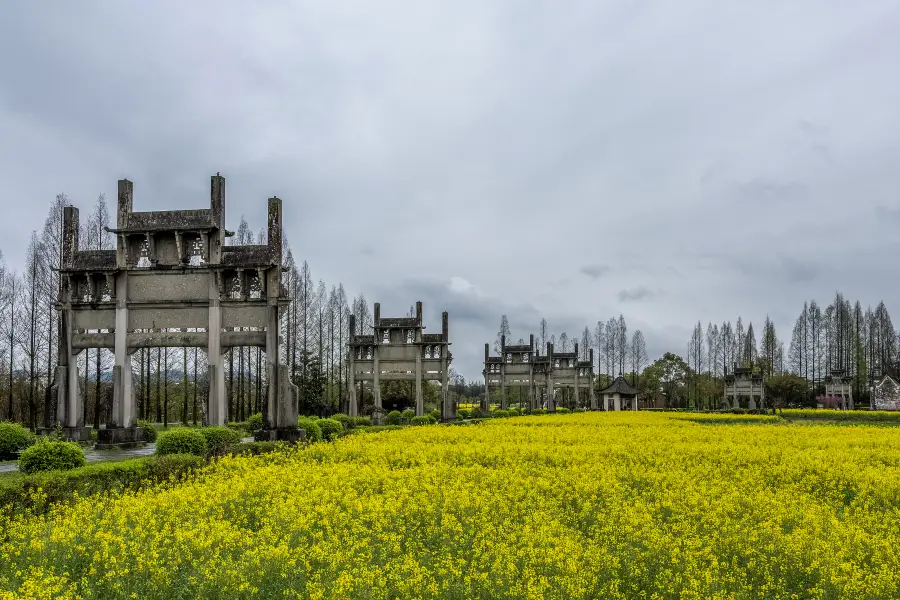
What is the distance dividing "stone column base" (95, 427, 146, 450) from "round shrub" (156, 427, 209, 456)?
4.10m

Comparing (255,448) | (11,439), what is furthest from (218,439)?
(11,439)

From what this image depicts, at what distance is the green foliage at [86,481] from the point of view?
907 cm

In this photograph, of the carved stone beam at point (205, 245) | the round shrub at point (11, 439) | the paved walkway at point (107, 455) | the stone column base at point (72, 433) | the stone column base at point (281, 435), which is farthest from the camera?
the carved stone beam at point (205, 245)

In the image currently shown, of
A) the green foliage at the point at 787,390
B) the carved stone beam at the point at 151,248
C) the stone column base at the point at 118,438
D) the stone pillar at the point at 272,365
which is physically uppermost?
the carved stone beam at the point at 151,248

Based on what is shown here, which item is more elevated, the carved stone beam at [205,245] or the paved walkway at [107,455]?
the carved stone beam at [205,245]

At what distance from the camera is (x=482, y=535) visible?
7.13 m

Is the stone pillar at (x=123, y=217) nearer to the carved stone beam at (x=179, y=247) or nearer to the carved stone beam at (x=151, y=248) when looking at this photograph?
the carved stone beam at (x=151, y=248)

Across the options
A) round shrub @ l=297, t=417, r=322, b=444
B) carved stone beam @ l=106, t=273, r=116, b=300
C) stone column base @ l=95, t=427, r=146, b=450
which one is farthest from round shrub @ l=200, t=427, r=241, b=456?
carved stone beam @ l=106, t=273, r=116, b=300

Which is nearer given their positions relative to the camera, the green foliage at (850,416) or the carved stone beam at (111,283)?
the carved stone beam at (111,283)

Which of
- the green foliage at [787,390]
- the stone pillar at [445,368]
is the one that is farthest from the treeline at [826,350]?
the stone pillar at [445,368]

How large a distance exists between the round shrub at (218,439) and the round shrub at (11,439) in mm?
3822

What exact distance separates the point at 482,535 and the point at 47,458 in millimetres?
8414

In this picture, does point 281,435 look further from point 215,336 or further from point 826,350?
Answer: point 826,350

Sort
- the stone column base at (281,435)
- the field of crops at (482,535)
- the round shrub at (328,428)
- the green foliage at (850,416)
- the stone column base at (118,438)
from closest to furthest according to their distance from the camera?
the field of crops at (482,535), the stone column base at (281,435), the stone column base at (118,438), the round shrub at (328,428), the green foliage at (850,416)
